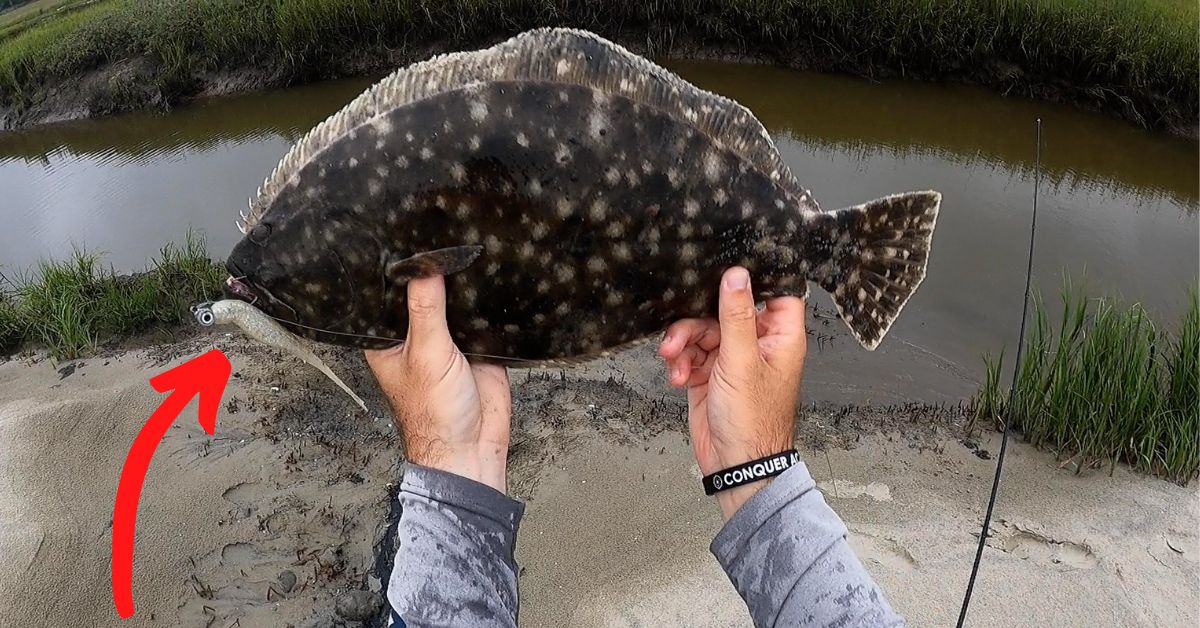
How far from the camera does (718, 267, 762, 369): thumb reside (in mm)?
2291

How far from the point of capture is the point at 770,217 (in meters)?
2.32

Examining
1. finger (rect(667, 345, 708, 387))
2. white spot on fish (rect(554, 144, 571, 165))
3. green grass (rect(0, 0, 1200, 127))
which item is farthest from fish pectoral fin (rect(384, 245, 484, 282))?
green grass (rect(0, 0, 1200, 127))

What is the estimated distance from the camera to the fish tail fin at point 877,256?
7.86 feet

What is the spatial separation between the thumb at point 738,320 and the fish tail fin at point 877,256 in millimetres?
317

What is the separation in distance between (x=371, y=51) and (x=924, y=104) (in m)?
9.49

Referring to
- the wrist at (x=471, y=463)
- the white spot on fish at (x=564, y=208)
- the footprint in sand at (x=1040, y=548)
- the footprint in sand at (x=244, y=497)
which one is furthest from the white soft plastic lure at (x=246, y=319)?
the footprint in sand at (x=1040, y=548)

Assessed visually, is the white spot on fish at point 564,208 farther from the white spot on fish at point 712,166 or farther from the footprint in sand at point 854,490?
the footprint in sand at point 854,490

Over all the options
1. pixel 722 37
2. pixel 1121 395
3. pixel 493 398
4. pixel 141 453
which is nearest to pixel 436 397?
pixel 493 398

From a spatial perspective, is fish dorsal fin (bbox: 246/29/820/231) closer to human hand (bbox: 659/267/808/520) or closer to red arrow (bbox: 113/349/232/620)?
Result: human hand (bbox: 659/267/808/520)

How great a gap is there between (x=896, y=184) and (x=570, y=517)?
20.0ft

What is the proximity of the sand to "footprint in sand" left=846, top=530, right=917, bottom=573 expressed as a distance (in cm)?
1

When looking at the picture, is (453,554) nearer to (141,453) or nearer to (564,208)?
(564,208)

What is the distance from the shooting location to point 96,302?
6691 millimetres

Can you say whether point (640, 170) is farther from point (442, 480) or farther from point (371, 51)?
point (371, 51)
